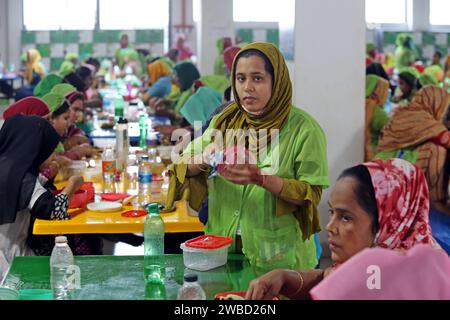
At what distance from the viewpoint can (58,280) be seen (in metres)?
2.70

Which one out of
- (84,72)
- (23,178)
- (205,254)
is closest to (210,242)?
(205,254)

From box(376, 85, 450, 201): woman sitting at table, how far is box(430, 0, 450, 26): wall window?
1114 cm

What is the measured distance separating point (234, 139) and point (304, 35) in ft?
7.63

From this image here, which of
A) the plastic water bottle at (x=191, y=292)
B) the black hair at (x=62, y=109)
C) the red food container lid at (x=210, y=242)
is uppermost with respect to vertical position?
the black hair at (x=62, y=109)

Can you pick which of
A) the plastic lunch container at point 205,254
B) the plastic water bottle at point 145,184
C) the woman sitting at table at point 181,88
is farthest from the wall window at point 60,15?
the plastic lunch container at point 205,254

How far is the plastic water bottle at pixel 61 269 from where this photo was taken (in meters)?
2.62

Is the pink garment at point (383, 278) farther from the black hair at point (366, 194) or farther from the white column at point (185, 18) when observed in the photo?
the white column at point (185, 18)

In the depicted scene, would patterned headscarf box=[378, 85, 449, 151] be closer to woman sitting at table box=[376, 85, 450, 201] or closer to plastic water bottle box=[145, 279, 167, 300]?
woman sitting at table box=[376, 85, 450, 201]

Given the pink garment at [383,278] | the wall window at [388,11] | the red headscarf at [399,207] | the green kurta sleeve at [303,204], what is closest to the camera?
the pink garment at [383,278]

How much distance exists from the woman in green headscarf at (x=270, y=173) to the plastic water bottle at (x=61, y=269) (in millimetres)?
599

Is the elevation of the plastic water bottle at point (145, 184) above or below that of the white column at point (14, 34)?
below

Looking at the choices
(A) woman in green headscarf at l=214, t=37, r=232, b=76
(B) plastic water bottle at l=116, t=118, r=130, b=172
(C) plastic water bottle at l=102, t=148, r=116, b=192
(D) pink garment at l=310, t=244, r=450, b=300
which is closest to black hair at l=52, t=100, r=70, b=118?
(B) plastic water bottle at l=116, t=118, r=130, b=172
